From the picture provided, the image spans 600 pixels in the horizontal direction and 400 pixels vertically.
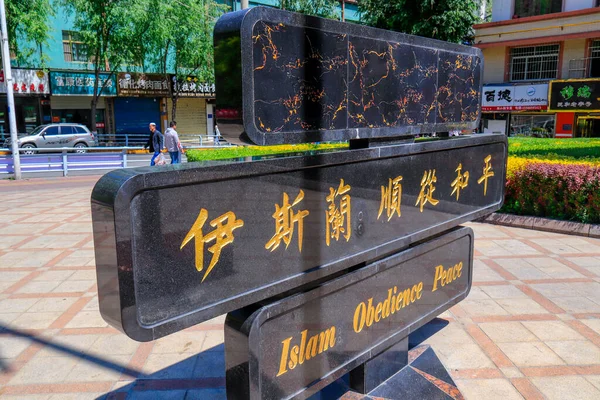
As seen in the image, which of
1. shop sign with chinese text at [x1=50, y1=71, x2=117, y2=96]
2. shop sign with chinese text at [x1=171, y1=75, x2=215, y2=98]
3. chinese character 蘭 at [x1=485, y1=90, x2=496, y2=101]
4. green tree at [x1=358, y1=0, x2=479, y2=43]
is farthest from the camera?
shop sign with chinese text at [x1=171, y1=75, x2=215, y2=98]

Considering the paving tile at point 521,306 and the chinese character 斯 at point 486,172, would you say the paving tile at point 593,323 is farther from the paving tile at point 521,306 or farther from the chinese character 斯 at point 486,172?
the chinese character 斯 at point 486,172

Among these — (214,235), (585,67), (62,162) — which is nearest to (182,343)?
(214,235)

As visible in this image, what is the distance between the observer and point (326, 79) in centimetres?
191

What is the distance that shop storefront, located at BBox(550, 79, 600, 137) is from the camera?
20070 mm

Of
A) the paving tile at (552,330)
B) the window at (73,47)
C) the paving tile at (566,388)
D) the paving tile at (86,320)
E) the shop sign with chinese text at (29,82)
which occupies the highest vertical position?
the window at (73,47)

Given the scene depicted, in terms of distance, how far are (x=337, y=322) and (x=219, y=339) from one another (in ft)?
7.80

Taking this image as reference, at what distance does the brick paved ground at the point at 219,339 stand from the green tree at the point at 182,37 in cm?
1751

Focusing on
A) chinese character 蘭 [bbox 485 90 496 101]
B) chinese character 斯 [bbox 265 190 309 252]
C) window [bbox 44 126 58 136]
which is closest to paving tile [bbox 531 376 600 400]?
chinese character 斯 [bbox 265 190 309 252]

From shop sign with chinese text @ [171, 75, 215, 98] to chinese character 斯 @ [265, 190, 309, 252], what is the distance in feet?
83.4

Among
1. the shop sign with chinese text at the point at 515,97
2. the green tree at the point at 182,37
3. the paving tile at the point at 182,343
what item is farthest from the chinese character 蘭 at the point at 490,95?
the paving tile at the point at 182,343

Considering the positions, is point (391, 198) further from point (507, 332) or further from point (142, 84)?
point (142, 84)

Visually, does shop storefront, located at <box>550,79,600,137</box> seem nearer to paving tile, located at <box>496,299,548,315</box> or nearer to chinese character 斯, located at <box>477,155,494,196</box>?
paving tile, located at <box>496,299,548,315</box>

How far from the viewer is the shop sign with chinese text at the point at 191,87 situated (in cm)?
2581

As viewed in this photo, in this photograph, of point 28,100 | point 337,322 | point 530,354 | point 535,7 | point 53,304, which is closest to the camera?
point 337,322
